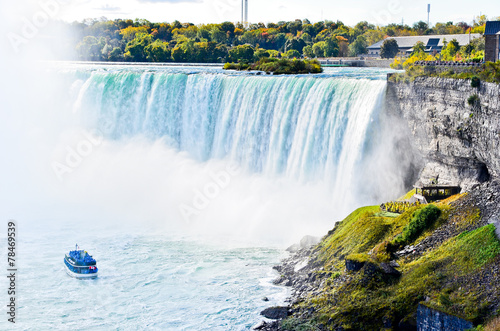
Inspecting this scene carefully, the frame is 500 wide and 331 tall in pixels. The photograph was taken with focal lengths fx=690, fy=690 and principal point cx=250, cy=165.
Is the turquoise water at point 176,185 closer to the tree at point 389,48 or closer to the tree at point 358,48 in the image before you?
the tree at point 389,48

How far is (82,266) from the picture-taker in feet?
93.8

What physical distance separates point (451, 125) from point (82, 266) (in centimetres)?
1666

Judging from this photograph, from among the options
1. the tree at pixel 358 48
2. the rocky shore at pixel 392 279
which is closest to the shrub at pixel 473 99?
the rocky shore at pixel 392 279

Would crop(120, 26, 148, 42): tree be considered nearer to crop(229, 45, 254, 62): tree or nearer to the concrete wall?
crop(229, 45, 254, 62): tree

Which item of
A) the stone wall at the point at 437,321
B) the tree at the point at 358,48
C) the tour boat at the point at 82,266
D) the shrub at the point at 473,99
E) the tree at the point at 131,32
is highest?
the tree at the point at 131,32

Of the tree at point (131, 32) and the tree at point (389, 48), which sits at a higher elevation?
the tree at point (131, 32)

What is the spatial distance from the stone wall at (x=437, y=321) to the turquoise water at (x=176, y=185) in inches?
234

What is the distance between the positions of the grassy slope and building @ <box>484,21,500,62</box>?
40.6 ft

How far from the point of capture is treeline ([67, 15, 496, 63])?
8450 centimetres

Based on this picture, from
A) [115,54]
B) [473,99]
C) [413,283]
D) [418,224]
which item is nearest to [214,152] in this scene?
[473,99]

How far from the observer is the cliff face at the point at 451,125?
26.8m

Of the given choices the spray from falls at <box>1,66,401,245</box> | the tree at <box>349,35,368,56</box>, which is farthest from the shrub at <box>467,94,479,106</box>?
the tree at <box>349,35,368,56</box>

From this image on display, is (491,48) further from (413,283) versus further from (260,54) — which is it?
(260,54)

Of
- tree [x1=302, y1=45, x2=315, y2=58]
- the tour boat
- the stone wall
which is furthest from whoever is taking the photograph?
tree [x1=302, y1=45, x2=315, y2=58]
